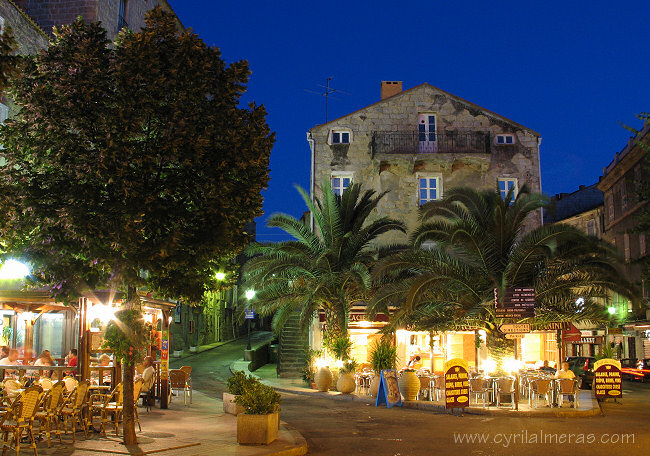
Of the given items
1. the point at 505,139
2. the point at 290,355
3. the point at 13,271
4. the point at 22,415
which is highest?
the point at 505,139

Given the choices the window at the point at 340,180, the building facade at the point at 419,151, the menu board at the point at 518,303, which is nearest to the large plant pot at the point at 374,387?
the menu board at the point at 518,303

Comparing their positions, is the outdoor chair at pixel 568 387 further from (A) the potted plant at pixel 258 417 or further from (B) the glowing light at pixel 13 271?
(B) the glowing light at pixel 13 271

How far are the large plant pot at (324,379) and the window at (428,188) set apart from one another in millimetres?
12289

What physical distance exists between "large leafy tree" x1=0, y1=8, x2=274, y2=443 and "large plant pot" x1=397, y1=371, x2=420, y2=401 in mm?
9953

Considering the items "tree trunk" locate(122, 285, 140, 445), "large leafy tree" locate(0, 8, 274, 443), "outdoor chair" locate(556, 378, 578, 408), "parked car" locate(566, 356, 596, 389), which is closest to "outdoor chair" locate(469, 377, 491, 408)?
"outdoor chair" locate(556, 378, 578, 408)

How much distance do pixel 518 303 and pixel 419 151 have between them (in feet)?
50.1

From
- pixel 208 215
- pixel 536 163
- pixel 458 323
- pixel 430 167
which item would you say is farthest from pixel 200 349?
pixel 208 215

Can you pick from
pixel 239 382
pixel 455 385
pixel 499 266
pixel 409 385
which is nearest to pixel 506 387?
pixel 455 385

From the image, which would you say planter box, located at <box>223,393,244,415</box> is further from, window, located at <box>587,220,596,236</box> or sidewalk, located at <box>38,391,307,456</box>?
window, located at <box>587,220,596,236</box>

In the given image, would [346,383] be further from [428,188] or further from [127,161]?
[127,161]

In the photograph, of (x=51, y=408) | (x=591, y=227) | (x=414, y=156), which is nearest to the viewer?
(x=51, y=408)

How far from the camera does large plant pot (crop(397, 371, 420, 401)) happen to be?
2016cm

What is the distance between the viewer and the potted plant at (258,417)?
12156 millimetres

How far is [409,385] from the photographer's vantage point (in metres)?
20.3
